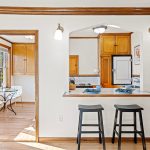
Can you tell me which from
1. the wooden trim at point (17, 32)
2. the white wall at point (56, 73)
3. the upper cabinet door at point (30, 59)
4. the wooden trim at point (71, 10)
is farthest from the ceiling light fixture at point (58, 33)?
the upper cabinet door at point (30, 59)

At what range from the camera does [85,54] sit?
725cm

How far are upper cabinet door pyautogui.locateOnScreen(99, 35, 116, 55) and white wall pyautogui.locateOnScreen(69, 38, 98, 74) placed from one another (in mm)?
642

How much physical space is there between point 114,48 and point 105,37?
0.44m

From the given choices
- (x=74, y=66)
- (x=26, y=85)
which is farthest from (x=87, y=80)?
(x=26, y=85)

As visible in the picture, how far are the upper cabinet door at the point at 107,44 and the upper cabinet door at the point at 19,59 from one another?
3324 mm

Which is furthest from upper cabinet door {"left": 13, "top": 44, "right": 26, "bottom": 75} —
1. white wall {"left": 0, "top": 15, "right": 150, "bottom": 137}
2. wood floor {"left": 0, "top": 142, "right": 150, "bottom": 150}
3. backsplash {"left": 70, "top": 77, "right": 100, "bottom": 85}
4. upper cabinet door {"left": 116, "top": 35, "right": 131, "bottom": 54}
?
wood floor {"left": 0, "top": 142, "right": 150, "bottom": 150}

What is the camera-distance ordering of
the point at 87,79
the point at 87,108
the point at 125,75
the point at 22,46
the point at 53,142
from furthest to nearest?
Result: the point at 22,46
the point at 87,79
the point at 125,75
the point at 53,142
the point at 87,108

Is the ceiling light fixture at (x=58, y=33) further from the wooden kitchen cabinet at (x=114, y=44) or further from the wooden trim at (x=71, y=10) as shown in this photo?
the wooden kitchen cabinet at (x=114, y=44)

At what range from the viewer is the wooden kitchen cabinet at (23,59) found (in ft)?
27.2

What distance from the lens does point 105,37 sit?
21.6 ft

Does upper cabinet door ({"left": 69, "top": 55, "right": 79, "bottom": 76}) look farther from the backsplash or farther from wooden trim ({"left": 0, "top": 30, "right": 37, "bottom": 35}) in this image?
wooden trim ({"left": 0, "top": 30, "right": 37, "bottom": 35})

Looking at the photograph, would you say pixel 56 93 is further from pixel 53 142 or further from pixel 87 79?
pixel 87 79

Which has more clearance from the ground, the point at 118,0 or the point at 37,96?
the point at 118,0

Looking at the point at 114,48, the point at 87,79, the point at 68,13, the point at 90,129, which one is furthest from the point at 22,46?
the point at 90,129
